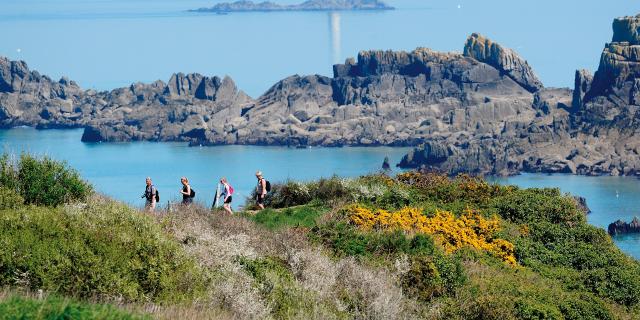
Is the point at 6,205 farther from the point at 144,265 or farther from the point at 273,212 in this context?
the point at 273,212

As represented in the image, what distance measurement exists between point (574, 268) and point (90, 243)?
40.3 ft

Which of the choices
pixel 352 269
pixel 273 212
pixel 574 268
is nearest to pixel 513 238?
pixel 574 268

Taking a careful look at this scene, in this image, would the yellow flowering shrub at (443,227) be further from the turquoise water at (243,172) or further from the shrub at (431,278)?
the turquoise water at (243,172)

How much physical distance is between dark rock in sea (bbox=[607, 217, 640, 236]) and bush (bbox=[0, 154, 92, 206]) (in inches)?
3539

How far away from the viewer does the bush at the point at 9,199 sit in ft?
57.6

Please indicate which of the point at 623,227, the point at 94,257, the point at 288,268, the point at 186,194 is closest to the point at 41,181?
the point at 288,268

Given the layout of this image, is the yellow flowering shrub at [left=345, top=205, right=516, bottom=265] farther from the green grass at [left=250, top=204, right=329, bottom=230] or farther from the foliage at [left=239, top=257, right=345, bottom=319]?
the foliage at [left=239, top=257, right=345, bottom=319]

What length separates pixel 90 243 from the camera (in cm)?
1530

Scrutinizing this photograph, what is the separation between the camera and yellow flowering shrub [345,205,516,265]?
76.1 feet

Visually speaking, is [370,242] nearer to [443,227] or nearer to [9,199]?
[443,227]

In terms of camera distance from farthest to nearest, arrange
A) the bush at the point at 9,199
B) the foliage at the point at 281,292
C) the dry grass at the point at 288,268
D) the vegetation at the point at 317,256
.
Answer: the bush at the point at 9,199 < the foliage at the point at 281,292 < the dry grass at the point at 288,268 < the vegetation at the point at 317,256

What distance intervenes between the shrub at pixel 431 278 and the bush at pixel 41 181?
5.41 metres

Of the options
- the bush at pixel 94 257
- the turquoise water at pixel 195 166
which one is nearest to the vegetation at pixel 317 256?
the bush at pixel 94 257

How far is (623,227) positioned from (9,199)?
313 feet
